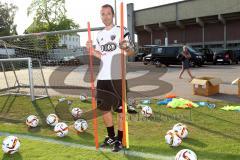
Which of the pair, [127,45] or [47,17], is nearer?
[127,45]

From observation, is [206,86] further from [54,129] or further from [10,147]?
[10,147]

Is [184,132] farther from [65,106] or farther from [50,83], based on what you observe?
[50,83]

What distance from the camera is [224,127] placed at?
6.54 metres

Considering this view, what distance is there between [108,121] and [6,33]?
7212cm

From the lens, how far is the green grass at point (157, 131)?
5.19 meters

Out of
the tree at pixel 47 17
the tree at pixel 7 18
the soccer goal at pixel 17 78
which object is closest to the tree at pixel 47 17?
the tree at pixel 47 17

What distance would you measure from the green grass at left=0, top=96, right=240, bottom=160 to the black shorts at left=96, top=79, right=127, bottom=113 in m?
0.77

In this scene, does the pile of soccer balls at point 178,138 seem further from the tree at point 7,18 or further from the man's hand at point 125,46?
the tree at point 7,18

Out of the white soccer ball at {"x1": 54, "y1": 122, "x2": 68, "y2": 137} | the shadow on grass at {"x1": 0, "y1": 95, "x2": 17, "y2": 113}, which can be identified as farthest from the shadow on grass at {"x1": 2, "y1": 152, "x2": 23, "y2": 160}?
the shadow on grass at {"x1": 0, "y1": 95, "x2": 17, "y2": 113}

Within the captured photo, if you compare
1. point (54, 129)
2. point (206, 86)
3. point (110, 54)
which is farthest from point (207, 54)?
point (110, 54)

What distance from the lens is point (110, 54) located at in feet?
17.5

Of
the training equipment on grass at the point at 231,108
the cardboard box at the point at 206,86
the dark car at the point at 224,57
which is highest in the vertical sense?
the dark car at the point at 224,57

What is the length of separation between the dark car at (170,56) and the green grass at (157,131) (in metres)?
16.6

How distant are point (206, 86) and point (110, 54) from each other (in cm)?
614
